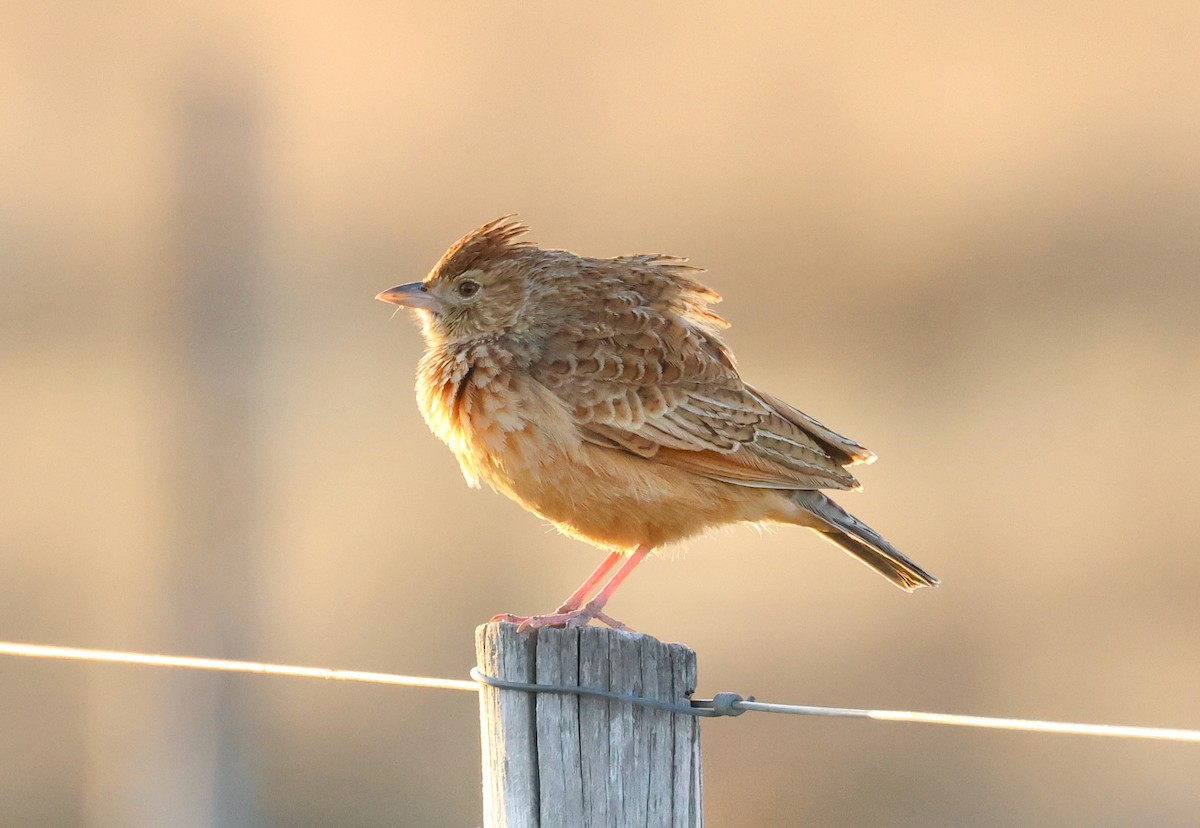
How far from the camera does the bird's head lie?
5.18 meters

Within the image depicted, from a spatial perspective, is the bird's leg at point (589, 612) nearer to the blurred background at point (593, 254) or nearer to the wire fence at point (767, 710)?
the wire fence at point (767, 710)

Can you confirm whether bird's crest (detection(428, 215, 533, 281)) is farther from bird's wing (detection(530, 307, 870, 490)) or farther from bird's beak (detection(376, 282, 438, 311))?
bird's wing (detection(530, 307, 870, 490))

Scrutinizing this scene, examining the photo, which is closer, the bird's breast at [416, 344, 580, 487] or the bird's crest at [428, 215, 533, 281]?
the bird's breast at [416, 344, 580, 487]

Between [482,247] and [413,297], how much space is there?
270mm

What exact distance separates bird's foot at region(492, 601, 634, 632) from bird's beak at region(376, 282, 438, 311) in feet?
4.11

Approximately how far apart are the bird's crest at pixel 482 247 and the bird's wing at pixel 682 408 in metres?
0.53

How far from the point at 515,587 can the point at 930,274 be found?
140 inches

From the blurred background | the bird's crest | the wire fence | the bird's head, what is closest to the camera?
the wire fence

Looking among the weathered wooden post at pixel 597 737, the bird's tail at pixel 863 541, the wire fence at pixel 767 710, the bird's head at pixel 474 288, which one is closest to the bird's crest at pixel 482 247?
the bird's head at pixel 474 288

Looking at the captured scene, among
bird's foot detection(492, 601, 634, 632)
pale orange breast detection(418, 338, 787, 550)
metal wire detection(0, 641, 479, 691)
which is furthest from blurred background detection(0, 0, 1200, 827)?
metal wire detection(0, 641, 479, 691)

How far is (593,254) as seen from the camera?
1041 cm

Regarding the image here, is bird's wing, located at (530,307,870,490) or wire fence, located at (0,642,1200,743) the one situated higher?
bird's wing, located at (530,307,870,490)

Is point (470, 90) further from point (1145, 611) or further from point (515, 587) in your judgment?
point (1145, 611)

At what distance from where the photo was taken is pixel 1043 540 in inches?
421
